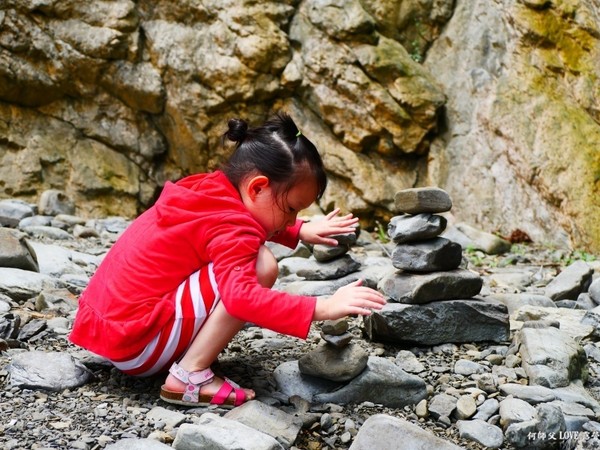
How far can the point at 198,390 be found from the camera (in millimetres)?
2514

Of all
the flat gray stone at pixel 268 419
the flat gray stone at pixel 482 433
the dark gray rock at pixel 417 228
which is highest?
the dark gray rock at pixel 417 228

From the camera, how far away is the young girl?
2.36m

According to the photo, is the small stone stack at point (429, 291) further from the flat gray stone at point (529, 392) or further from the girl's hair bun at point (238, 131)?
the girl's hair bun at point (238, 131)

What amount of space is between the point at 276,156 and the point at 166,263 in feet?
2.05

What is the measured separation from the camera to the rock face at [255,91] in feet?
27.0

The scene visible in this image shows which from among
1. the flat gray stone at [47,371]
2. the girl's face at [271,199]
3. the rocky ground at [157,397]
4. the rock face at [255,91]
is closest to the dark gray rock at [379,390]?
the rocky ground at [157,397]

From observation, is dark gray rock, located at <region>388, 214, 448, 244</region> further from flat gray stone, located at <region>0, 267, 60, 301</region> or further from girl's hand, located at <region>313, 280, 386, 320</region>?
flat gray stone, located at <region>0, 267, 60, 301</region>

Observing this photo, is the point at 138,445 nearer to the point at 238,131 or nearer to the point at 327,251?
the point at 238,131

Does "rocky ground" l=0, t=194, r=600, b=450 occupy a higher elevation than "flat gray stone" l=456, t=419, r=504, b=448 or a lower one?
lower

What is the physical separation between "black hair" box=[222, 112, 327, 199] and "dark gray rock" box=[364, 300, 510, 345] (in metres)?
0.94

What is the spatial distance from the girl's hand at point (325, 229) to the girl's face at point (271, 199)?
0.51m

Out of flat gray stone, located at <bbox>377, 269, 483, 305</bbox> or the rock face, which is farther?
the rock face

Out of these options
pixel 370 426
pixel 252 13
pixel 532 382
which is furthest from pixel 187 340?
pixel 252 13

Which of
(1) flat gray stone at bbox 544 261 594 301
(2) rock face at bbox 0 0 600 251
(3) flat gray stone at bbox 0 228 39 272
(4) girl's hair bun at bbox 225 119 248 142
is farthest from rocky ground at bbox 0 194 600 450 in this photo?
(2) rock face at bbox 0 0 600 251
